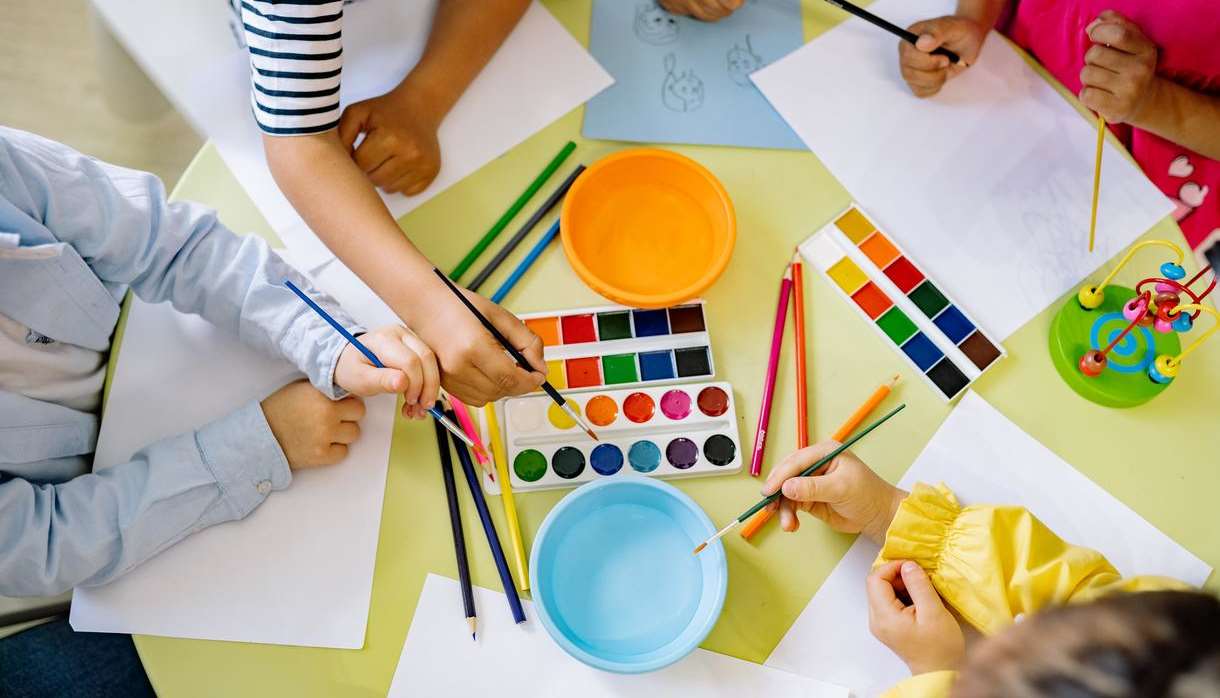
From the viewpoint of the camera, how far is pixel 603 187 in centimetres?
86

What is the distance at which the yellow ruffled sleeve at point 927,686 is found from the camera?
67 centimetres

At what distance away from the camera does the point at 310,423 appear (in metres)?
0.76

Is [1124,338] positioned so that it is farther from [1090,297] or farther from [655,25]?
[655,25]

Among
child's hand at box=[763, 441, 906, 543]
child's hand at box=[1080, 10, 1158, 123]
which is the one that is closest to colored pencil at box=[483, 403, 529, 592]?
child's hand at box=[763, 441, 906, 543]

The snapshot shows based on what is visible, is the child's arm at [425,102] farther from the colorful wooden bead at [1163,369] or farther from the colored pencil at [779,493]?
the colorful wooden bead at [1163,369]

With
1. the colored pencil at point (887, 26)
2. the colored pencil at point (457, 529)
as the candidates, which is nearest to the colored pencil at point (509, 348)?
the colored pencil at point (457, 529)

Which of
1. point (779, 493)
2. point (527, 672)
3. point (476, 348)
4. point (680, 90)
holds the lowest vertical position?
point (527, 672)

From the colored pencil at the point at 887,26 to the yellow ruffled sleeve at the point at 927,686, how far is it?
613mm

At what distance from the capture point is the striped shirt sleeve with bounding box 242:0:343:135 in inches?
30.4

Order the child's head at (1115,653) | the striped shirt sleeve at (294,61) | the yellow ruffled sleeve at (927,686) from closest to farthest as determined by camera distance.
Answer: the child's head at (1115,653) < the yellow ruffled sleeve at (927,686) < the striped shirt sleeve at (294,61)

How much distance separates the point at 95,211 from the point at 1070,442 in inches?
35.9

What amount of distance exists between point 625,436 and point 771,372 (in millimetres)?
152

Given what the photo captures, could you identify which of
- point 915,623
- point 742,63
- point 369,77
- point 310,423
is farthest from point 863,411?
point 369,77

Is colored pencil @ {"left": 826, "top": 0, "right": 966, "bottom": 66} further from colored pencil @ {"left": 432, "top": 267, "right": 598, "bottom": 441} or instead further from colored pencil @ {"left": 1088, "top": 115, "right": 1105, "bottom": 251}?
colored pencil @ {"left": 432, "top": 267, "right": 598, "bottom": 441}
